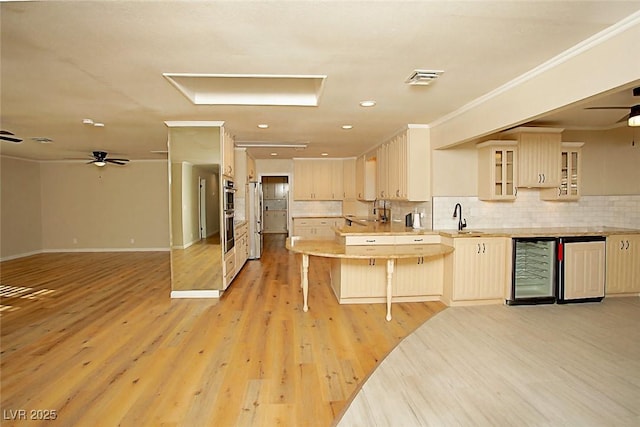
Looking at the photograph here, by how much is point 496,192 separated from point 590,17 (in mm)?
3095

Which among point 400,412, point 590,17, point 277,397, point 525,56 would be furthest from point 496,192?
point 277,397

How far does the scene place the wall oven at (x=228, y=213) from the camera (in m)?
5.08

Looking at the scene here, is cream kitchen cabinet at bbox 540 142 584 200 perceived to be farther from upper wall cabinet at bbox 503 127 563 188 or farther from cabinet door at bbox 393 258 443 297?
cabinet door at bbox 393 258 443 297

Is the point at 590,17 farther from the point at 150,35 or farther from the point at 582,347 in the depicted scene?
the point at 582,347

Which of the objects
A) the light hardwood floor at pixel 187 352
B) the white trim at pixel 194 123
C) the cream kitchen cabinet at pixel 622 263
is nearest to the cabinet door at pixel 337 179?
the light hardwood floor at pixel 187 352

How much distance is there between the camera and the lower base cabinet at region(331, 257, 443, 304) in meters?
4.54

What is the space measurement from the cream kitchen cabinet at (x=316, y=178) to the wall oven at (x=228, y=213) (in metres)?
3.43

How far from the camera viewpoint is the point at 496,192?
15.7ft

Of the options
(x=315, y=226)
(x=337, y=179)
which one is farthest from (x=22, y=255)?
(x=337, y=179)

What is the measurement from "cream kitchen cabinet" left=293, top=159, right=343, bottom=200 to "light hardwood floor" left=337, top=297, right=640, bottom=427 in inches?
211

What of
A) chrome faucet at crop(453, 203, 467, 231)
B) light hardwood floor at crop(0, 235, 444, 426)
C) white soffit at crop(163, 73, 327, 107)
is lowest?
light hardwood floor at crop(0, 235, 444, 426)

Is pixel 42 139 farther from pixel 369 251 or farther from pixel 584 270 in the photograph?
pixel 584 270

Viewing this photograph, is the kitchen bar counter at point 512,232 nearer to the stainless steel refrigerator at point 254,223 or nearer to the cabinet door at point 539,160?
the cabinet door at point 539,160

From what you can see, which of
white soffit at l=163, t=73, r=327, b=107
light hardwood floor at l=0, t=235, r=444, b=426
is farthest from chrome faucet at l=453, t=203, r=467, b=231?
white soffit at l=163, t=73, r=327, b=107
